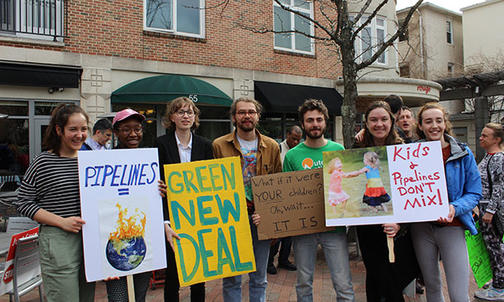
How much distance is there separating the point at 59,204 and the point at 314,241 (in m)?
2.01

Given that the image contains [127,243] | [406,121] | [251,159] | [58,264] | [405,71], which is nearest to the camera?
[58,264]

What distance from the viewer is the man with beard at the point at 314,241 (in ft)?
9.50

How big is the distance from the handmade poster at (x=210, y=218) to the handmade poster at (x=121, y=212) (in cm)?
18

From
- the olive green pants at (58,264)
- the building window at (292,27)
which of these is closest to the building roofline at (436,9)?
the building window at (292,27)

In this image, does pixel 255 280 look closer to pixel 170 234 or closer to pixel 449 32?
pixel 170 234

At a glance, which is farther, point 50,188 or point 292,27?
point 292,27

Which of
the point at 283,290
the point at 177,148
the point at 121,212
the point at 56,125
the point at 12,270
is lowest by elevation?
the point at 283,290

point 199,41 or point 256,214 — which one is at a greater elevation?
point 199,41

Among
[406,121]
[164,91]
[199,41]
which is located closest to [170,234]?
[406,121]

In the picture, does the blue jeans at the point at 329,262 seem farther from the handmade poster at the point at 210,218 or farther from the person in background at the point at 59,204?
the person in background at the point at 59,204

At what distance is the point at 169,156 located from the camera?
299cm

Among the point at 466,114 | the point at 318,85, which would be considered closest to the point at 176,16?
the point at 318,85

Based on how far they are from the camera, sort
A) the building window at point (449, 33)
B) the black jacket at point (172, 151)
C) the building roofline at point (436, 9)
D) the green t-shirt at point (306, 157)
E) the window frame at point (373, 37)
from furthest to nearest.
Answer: the building window at point (449, 33)
the building roofline at point (436, 9)
the window frame at point (373, 37)
the green t-shirt at point (306, 157)
the black jacket at point (172, 151)

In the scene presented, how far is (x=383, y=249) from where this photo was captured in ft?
9.17
